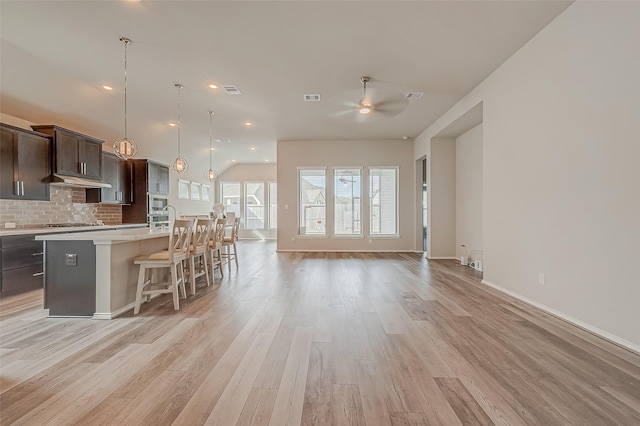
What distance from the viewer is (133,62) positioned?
3881 mm

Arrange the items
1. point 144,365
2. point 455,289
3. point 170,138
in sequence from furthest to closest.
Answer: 1. point 170,138
2. point 455,289
3. point 144,365

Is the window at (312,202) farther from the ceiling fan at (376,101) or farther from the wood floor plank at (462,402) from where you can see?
the wood floor plank at (462,402)

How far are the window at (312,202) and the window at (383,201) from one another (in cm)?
133

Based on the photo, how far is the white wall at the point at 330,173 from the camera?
808 centimetres

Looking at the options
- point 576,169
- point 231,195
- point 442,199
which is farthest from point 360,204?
point 231,195

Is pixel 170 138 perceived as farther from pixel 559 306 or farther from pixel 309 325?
pixel 559 306

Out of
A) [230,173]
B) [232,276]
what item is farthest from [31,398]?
[230,173]

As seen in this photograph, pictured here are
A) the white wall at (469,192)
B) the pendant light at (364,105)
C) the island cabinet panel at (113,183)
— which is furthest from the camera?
the island cabinet panel at (113,183)

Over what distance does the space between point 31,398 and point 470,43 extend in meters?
4.86

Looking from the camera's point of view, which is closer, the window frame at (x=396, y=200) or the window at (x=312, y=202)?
the window frame at (x=396, y=200)

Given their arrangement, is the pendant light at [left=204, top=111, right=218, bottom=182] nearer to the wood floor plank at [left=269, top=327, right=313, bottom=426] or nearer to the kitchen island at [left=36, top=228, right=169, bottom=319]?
the kitchen island at [left=36, top=228, right=169, bottom=319]

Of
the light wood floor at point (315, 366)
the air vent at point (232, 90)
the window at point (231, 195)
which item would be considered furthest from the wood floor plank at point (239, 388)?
the window at point (231, 195)

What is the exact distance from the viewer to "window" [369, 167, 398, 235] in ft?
26.7

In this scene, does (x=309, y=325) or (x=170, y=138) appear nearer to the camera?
(x=309, y=325)
